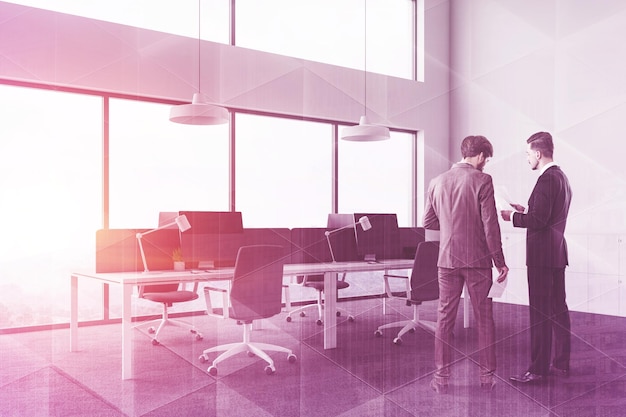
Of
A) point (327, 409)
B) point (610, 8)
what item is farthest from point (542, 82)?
point (327, 409)

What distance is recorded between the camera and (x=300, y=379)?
3.03m

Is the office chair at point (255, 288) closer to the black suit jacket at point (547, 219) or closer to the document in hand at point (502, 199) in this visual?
the document in hand at point (502, 199)

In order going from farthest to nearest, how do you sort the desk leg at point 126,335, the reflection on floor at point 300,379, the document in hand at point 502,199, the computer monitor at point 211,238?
the computer monitor at point 211,238 < the desk leg at point 126,335 < the document in hand at point 502,199 < the reflection on floor at point 300,379

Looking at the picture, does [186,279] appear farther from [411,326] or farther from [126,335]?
[411,326]

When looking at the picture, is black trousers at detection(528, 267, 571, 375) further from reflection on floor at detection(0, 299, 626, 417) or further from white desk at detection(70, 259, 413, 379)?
white desk at detection(70, 259, 413, 379)

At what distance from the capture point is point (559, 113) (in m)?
5.49

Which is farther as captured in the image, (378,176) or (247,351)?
(378,176)

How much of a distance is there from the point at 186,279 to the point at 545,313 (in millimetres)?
2069

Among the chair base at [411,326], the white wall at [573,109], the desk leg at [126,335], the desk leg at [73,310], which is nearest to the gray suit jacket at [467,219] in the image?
the chair base at [411,326]

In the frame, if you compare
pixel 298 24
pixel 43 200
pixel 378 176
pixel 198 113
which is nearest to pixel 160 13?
pixel 298 24

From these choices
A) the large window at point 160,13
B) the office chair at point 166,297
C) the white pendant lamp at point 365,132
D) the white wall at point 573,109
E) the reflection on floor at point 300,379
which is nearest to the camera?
the reflection on floor at point 300,379

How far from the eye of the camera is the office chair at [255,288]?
3162mm

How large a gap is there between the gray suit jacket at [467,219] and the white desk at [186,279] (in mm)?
1288

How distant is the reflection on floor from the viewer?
2.50 metres
